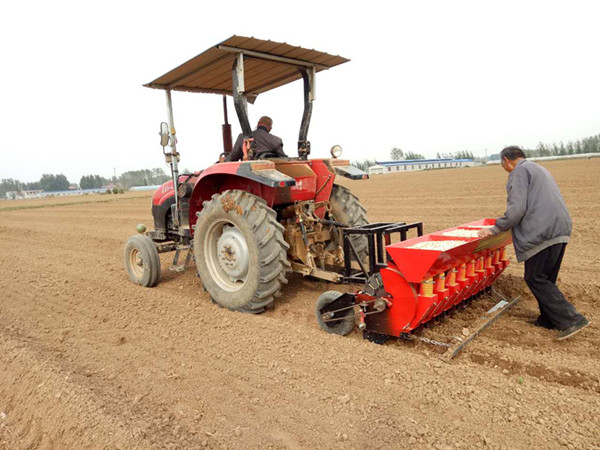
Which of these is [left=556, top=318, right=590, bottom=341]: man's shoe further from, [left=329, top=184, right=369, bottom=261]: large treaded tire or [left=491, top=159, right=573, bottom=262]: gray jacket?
[left=329, top=184, right=369, bottom=261]: large treaded tire

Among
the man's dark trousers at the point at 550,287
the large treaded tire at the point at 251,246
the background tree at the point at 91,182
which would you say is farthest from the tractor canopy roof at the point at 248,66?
the background tree at the point at 91,182

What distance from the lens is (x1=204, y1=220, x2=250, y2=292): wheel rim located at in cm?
414

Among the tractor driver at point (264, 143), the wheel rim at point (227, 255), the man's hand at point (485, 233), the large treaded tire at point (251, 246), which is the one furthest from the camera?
the tractor driver at point (264, 143)

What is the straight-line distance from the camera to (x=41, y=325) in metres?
4.01

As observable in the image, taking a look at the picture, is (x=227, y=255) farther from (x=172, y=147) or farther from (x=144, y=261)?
A: (x=172, y=147)

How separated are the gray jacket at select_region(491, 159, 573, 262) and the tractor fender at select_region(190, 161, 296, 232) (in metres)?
1.76

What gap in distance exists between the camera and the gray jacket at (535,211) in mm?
3270

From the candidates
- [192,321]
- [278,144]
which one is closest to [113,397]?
[192,321]

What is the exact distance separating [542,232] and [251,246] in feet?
7.83

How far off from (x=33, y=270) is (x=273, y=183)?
4998 mm

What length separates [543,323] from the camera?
137 inches

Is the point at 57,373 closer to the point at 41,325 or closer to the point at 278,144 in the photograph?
the point at 41,325

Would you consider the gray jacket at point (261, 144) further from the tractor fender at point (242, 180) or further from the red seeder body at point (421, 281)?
the red seeder body at point (421, 281)

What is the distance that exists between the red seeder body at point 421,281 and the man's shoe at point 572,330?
744 millimetres
